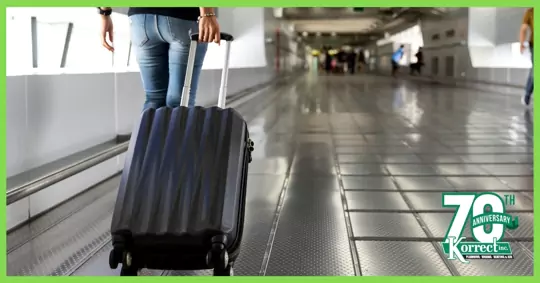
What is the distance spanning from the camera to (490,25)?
21453mm

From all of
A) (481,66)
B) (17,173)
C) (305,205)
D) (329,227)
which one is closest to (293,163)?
(305,205)

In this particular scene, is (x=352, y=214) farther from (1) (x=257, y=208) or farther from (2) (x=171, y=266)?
(2) (x=171, y=266)

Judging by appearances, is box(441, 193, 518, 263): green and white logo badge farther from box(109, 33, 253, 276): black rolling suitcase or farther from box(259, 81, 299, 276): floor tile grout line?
box(109, 33, 253, 276): black rolling suitcase

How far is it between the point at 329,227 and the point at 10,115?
1796mm

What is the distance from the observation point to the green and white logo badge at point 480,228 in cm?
237

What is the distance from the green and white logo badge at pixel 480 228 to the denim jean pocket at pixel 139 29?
162cm

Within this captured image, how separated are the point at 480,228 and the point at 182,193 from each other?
4.01 feet

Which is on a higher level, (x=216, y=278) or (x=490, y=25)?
(x=490, y=25)

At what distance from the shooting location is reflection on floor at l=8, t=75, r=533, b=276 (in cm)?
246

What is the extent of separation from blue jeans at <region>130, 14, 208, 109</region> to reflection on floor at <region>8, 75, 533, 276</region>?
77 cm

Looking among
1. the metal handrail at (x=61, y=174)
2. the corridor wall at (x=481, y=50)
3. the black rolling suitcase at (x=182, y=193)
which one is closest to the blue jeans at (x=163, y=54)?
the black rolling suitcase at (x=182, y=193)

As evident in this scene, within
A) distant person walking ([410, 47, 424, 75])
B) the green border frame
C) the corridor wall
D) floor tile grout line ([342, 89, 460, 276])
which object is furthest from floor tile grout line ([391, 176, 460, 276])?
distant person walking ([410, 47, 424, 75])

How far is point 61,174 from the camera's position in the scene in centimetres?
333

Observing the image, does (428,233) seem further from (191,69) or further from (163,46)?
(163,46)
